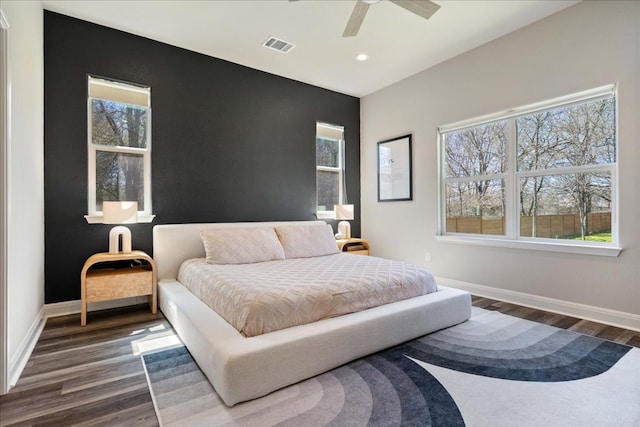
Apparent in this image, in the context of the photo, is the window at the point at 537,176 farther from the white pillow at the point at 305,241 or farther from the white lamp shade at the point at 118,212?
the white lamp shade at the point at 118,212

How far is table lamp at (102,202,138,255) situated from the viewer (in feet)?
9.91

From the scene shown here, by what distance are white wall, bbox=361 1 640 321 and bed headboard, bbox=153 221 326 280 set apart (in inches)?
115

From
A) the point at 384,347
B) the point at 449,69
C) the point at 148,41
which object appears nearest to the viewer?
the point at 384,347

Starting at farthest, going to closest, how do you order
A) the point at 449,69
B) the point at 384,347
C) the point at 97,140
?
the point at 449,69 < the point at 97,140 < the point at 384,347

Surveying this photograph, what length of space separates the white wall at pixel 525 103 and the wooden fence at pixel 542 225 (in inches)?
8.6

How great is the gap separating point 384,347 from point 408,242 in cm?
264

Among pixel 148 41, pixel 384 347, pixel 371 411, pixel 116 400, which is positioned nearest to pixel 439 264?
pixel 384 347

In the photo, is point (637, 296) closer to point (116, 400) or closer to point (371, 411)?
point (371, 411)

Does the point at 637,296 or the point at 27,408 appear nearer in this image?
the point at 27,408

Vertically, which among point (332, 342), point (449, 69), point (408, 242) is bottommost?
point (332, 342)

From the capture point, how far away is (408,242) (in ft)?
15.5

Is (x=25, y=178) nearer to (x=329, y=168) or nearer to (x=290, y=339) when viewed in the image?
(x=290, y=339)

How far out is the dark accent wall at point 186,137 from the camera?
123 inches

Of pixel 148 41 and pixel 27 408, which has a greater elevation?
pixel 148 41
